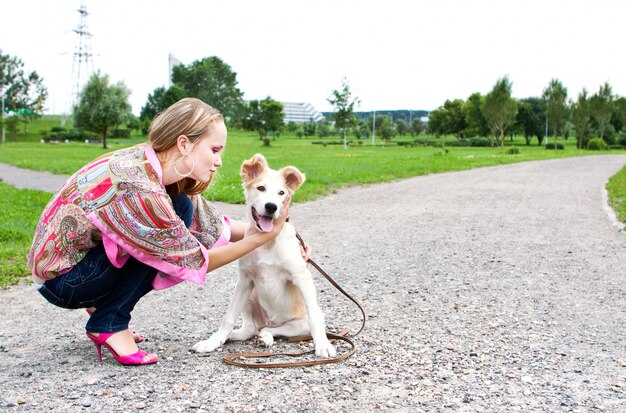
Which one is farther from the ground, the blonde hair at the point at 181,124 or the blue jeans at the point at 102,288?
the blonde hair at the point at 181,124

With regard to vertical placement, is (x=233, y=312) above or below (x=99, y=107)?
below

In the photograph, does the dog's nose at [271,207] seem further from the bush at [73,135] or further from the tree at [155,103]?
the tree at [155,103]

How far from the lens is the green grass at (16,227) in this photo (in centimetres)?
698

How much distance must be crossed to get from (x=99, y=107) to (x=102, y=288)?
53078 mm

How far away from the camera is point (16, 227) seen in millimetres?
9352

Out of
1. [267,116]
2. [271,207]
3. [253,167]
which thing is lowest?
[271,207]

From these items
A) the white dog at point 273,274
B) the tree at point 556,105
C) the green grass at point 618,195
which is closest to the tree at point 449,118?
the tree at point 556,105

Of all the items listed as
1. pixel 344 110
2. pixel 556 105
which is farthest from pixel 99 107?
pixel 556 105

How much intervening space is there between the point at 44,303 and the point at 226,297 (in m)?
1.70

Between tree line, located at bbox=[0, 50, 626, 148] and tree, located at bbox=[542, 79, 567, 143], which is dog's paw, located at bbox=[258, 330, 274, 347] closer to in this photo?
tree line, located at bbox=[0, 50, 626, 148]

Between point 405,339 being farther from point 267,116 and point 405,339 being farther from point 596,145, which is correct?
point 267,116

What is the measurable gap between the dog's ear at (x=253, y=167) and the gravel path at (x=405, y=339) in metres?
1.26

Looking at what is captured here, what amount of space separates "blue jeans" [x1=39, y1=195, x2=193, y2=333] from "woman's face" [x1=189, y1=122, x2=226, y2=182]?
71 cm

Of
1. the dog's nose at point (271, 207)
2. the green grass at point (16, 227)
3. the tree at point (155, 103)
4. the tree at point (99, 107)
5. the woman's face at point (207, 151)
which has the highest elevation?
the tree at point (155, 103)
